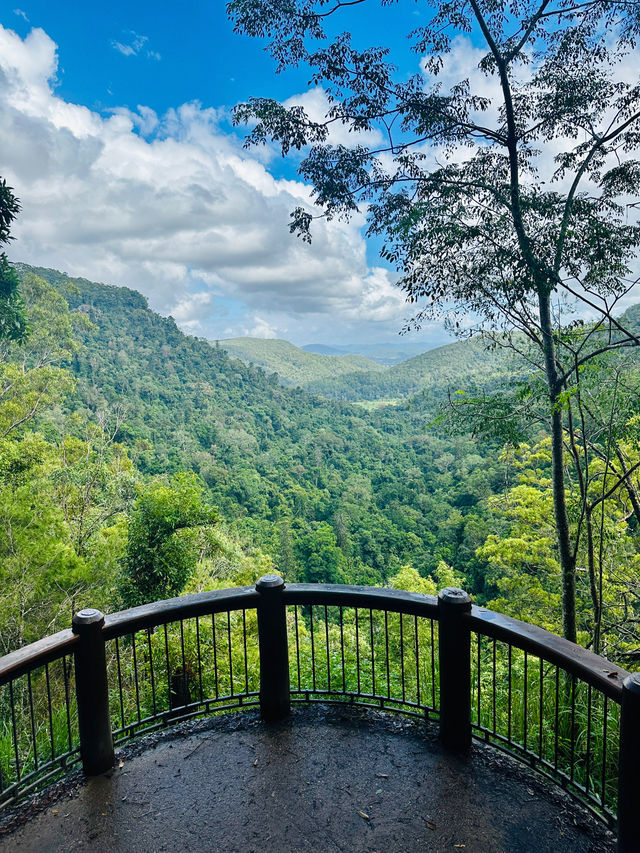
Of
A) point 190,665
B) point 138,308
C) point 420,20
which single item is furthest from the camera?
point 138,308

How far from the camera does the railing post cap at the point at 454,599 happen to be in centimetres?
229

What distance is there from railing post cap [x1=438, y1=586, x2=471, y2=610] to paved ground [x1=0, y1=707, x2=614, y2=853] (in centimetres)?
78

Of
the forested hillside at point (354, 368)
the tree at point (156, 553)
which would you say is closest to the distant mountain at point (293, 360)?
the forested hillside at point (354, 368)

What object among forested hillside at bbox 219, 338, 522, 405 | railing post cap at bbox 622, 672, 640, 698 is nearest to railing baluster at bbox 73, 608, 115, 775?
railing post cap at bbox 622, 672, 640, 698

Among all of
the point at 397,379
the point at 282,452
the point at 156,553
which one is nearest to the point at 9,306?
the point at 156,553

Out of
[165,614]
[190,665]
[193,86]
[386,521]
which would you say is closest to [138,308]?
[386,521]

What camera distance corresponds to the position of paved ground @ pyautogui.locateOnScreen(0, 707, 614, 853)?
1890mm

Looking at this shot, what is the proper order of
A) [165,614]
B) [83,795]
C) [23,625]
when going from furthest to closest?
[23,625] < [165,614] < [83,795]

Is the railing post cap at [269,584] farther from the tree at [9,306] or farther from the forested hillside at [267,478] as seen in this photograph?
the tree at [9,306]

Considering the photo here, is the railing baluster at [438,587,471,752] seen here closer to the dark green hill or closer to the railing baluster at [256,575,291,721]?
the railing baluster at [256,575,291,721]

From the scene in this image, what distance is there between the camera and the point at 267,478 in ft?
130

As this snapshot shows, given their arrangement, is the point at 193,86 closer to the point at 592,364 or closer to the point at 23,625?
the point at 592,364

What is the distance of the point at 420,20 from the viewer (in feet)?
16.8

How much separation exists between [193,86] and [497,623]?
47.5ft
